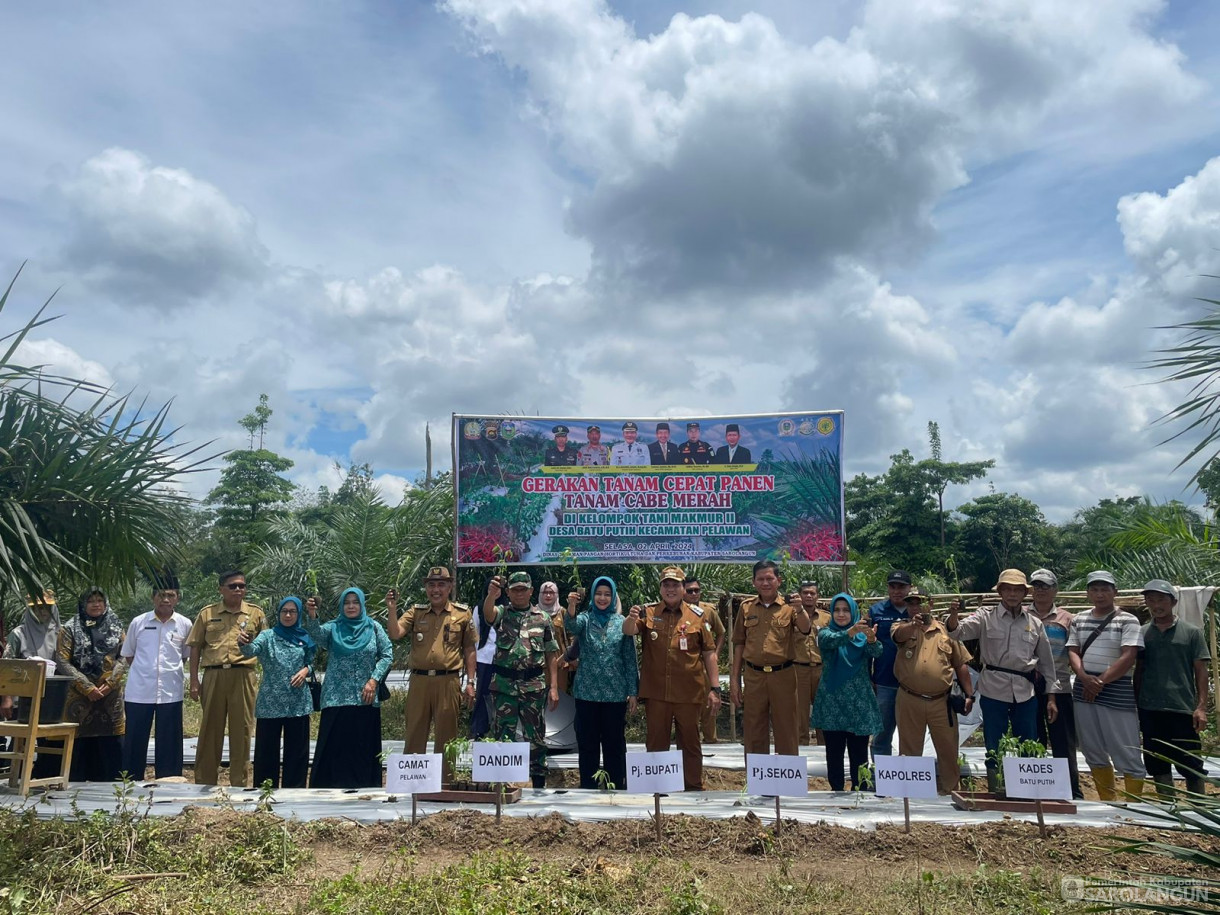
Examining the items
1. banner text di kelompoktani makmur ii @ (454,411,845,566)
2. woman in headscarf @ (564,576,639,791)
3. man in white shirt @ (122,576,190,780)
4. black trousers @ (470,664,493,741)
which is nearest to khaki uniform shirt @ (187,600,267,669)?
man in white shirt @ (122,576,190,780)

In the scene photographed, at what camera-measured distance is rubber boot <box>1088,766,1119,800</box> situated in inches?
231

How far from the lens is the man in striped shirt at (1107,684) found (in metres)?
5.70

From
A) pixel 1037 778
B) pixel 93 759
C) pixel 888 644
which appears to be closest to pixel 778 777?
pixel 1037 778

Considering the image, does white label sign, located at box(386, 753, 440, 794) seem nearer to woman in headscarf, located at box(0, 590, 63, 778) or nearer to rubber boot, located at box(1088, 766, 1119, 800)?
woman in headscarf, located at box(0, 590, 63, 778)

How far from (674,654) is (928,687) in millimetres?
1635

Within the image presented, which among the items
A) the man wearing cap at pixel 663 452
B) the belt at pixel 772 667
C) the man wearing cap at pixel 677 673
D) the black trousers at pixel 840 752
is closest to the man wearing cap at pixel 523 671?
the man wearing cap at pixel 677 673

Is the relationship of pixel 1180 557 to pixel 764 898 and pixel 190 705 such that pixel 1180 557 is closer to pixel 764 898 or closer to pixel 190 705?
pixel 764 898

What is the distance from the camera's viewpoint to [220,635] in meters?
6.35

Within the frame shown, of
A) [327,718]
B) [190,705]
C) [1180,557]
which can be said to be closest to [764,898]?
[327,718]

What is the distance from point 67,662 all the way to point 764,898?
17.6ft

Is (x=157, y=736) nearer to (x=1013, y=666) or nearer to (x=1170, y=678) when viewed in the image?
(x=1013, y=666)

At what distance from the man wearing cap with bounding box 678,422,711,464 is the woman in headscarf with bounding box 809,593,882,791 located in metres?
3.39

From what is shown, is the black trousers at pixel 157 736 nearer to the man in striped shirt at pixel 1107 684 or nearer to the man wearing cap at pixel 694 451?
the man wearing cap at pixel 694 451

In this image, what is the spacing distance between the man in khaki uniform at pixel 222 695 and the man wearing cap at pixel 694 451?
15.3 ft
